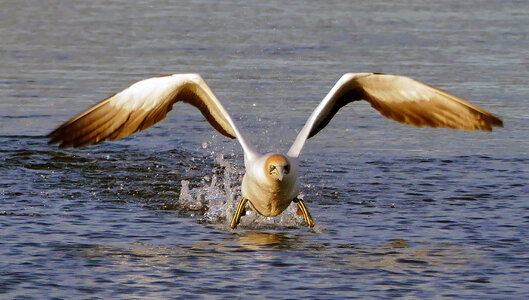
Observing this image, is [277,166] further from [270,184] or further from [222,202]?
[222,202]

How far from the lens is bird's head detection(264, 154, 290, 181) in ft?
31.4

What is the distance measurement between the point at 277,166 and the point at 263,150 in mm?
4543

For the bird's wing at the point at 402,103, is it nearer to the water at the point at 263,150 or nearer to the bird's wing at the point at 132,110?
the bird's wing at the point at 132,110

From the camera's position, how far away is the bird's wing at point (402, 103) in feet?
32.6

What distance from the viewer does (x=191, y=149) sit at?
45.7 ft

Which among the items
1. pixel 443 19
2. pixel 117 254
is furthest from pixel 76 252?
pixel 443 19

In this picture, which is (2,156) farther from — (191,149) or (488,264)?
(488,264)

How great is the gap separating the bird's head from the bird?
0.02 metres

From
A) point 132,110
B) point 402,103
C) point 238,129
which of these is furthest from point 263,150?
point 132,110

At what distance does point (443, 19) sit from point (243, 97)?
29.2 feet

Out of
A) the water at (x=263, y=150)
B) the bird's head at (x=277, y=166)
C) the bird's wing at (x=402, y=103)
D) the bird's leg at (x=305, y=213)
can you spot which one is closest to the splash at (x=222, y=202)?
the water at (x=263, y=150)

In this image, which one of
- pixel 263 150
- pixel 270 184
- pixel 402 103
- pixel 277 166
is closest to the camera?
pixel 277 166

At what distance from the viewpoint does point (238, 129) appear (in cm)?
1020

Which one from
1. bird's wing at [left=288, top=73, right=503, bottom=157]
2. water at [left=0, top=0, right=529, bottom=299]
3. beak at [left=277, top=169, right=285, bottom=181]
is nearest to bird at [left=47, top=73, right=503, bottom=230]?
bird's wing at [left=288, top=73, right=503, bottom=157]
